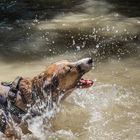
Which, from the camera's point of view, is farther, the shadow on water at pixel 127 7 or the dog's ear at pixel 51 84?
the shadow on water at pixel 127 7

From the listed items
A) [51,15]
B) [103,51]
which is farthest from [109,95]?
[51,15]

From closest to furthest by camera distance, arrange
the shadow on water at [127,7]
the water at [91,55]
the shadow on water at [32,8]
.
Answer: the water at [91,55] < the shadow on water at [127,7] < the shadow on water at [32,8]

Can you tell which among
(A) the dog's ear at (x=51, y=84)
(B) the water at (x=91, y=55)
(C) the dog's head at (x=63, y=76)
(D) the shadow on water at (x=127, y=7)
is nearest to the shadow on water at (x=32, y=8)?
(B) the water at (x=91, y=55)

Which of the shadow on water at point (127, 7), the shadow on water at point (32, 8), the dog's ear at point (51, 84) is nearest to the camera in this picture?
the dog's ear at point (51, 84)

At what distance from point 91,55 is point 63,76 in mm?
2559

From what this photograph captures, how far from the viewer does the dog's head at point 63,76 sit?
4.63 metres

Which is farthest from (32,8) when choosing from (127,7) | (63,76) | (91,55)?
(63,76)

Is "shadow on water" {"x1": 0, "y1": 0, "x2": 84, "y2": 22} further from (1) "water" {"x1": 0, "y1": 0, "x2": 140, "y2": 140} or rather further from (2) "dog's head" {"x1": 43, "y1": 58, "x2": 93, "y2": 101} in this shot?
(2) "dog's head" {"x1": 43, "y1": 58, "x2": 93, "y2": 101}

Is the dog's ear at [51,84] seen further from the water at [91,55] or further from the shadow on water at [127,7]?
the shadow on water at [127,7]

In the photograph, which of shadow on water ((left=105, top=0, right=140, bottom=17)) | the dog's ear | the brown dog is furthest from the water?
the dog's ear

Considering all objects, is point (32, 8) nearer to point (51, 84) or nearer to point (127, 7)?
point (127, 7)

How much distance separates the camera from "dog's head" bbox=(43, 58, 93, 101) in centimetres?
463

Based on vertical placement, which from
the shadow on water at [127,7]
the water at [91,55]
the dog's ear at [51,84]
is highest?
the dog's ear at [51,84]

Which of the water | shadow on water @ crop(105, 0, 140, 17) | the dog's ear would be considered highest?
the dog's ear
